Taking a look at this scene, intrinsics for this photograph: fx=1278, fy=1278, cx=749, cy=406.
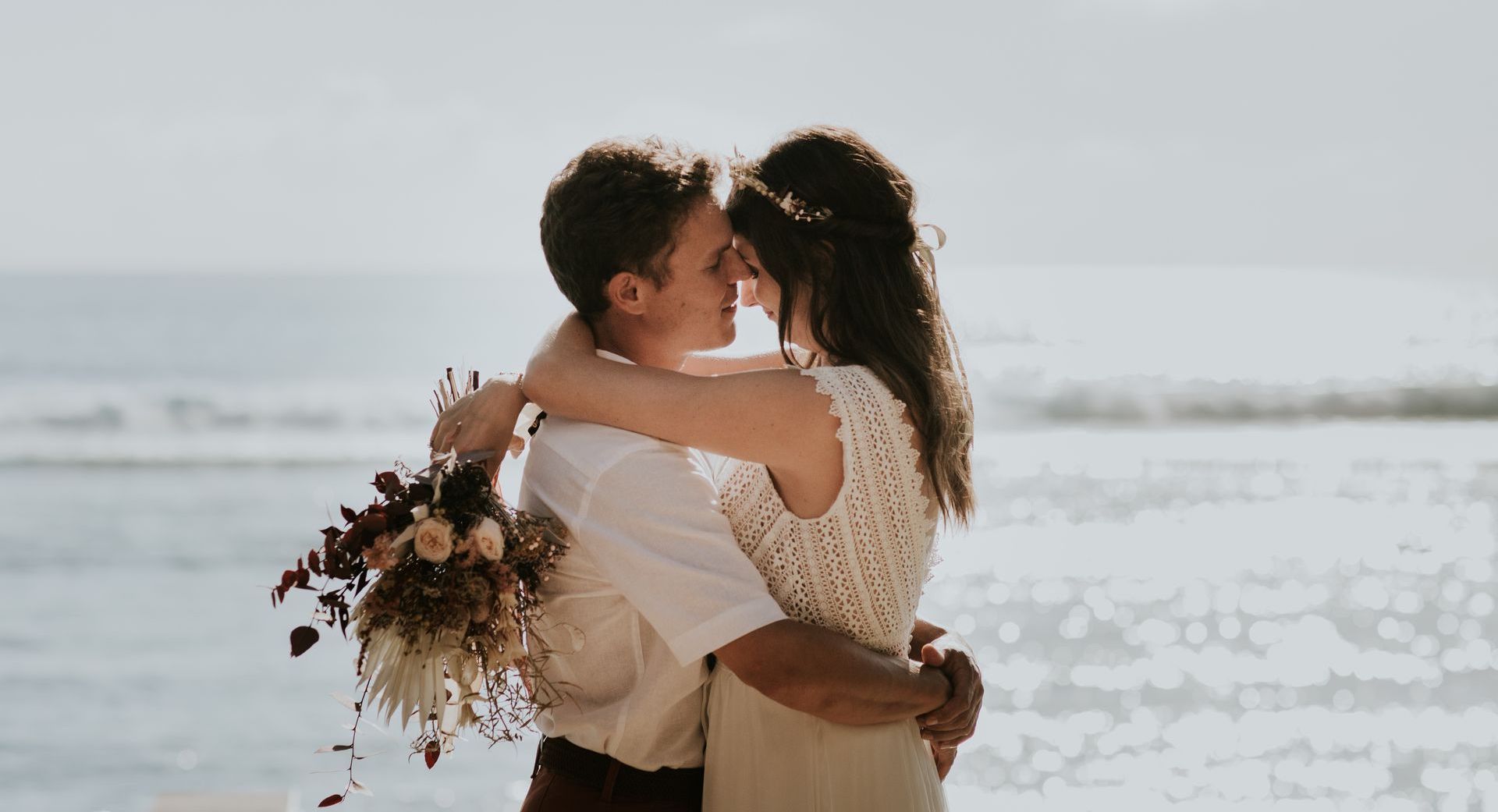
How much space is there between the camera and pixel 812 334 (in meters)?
2.48

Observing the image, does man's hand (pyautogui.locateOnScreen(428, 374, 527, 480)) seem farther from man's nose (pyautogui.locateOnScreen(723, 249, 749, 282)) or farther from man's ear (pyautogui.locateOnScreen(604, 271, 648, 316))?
man's nose (pyautogui.locateOnScreen(723, 249, 749, 282))

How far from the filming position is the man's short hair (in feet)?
7.91

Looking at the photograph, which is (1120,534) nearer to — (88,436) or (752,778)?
(752,778)

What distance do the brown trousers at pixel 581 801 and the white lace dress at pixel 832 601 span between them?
0.08m

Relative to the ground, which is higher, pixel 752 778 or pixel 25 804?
pixel 752 778

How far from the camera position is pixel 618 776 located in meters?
2.36

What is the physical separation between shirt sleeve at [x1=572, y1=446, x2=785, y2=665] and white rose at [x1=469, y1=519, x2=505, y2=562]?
185mm

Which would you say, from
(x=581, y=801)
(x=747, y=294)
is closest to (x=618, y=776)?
(x=581, y=801)

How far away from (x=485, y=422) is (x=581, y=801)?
73 cm

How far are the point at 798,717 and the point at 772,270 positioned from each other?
33.9 inches

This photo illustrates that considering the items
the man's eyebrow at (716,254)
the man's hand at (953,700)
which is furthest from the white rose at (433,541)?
the man's hand at (953,700)

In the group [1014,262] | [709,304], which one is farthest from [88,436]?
[1014,262]

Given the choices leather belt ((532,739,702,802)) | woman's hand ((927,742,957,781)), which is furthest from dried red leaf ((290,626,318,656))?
woman's hand ((927,742,957,781))

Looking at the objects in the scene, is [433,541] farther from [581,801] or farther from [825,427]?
[825,427]
